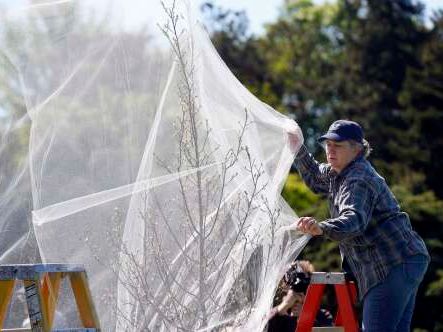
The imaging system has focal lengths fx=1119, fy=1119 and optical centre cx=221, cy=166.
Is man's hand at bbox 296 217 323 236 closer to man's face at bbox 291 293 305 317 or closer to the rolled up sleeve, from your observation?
the rolled up sleeve

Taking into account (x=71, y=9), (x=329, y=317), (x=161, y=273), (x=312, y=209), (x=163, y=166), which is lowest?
(x=312, y=209)

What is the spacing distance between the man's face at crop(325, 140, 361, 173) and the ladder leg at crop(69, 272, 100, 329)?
1.51 metres

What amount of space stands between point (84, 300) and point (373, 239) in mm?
1508

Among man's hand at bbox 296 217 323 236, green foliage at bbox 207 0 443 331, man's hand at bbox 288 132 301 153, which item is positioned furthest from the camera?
green foliage at bbox 207 0 443 331

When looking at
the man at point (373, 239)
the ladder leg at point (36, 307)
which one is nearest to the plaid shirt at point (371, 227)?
the man at point (373, 239)

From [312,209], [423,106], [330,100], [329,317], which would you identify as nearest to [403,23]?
[330,100]

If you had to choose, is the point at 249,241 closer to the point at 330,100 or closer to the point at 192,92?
the point at 192,92

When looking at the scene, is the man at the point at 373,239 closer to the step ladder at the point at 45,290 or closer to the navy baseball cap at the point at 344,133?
the navy baseball cap at the point at 344,133

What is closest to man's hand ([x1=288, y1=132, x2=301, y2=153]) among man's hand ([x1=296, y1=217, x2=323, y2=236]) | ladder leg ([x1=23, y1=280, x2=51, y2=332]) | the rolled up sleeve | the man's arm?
the man's arm

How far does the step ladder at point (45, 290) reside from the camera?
185 inches

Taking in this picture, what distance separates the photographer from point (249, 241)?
17.8 ft

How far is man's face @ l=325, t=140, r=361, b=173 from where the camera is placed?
571cm

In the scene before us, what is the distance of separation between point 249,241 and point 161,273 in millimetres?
484

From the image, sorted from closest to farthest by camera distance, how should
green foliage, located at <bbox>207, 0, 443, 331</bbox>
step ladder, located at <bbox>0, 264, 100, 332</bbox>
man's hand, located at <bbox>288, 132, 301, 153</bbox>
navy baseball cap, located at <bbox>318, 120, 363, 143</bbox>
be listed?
1. step ladder, located at <bbox>0, 264, 100, 332</bbox>
2. navy baseball cap, located at <bbox>318, 120, 363, 143</bbox>
3. man's hand, located at <bbox>288, 132, 301, 153</bbox>
4. green foliage, located at <bbox>207, 0, 443, 331</bbox>
